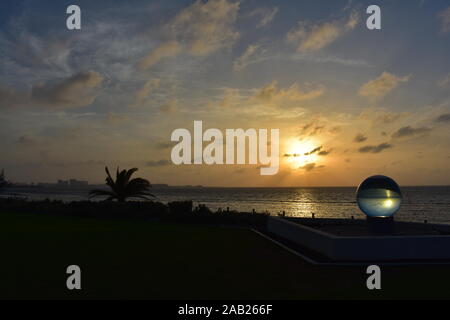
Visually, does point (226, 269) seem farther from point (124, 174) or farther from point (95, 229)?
point (124, 174)

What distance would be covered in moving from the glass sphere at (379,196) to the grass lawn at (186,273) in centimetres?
370

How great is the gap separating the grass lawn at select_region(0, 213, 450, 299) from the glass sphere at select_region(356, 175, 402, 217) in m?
3.70

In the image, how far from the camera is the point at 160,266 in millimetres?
13086

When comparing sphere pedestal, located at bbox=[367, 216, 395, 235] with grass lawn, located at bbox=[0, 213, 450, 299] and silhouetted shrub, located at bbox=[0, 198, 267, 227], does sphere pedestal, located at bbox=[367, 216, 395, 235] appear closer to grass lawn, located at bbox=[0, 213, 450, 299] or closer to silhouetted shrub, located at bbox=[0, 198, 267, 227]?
grass lawn, located at bbox=[0, 213, 450, 299]

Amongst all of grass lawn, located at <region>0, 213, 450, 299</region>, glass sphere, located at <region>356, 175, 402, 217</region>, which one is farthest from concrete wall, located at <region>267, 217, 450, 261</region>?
glass sphere, located at <region>356, 175, 402, 217</region>

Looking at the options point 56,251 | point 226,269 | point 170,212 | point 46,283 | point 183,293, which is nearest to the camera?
point 183,293

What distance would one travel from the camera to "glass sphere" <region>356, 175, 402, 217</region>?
53.2ft

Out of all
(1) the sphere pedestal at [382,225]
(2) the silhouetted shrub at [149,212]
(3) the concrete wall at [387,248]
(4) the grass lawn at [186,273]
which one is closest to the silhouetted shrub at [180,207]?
(2) the silhouetted shrub at [149,212]

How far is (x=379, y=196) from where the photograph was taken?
16219 millimetres

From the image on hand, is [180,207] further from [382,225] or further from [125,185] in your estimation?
[382,225]
